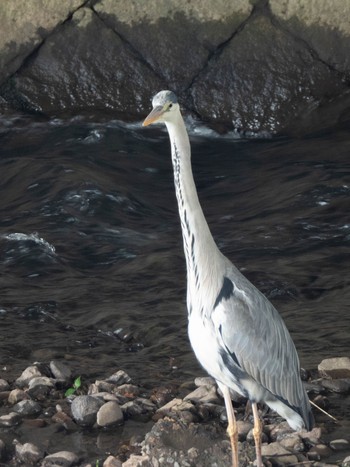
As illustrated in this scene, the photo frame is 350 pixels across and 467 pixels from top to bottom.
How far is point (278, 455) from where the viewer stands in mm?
4785

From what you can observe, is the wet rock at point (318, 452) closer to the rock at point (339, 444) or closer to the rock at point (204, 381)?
the rock at point (339, 444)

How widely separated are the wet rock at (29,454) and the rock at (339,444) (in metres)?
1.29

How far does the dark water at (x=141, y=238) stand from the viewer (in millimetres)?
6473

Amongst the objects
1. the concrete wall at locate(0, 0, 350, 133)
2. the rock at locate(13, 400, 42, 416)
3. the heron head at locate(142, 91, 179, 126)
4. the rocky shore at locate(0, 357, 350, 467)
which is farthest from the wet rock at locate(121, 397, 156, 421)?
the concrete wall at locate(0, 0, 350, 133)

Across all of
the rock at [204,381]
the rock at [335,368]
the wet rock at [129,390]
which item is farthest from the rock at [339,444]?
the wet rock at [129,390]

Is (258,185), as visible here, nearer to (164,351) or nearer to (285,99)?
(285,99)

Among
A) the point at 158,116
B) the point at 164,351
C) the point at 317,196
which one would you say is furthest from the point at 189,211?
the point at 317,196

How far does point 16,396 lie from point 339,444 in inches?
61.9

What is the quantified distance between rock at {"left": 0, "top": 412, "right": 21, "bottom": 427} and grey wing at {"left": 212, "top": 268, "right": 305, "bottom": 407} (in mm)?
1197

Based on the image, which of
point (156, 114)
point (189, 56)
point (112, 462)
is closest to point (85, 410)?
point (112, 462)

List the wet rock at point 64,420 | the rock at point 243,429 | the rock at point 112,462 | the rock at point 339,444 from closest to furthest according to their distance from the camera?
the rock at point 112,462 < the rock at point 339,444 < the rock at point 243,429 < the wet rock at point 64,420

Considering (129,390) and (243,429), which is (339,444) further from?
(129,390)

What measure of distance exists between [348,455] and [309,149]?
17.8 ft

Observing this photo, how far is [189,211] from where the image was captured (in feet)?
15.2
